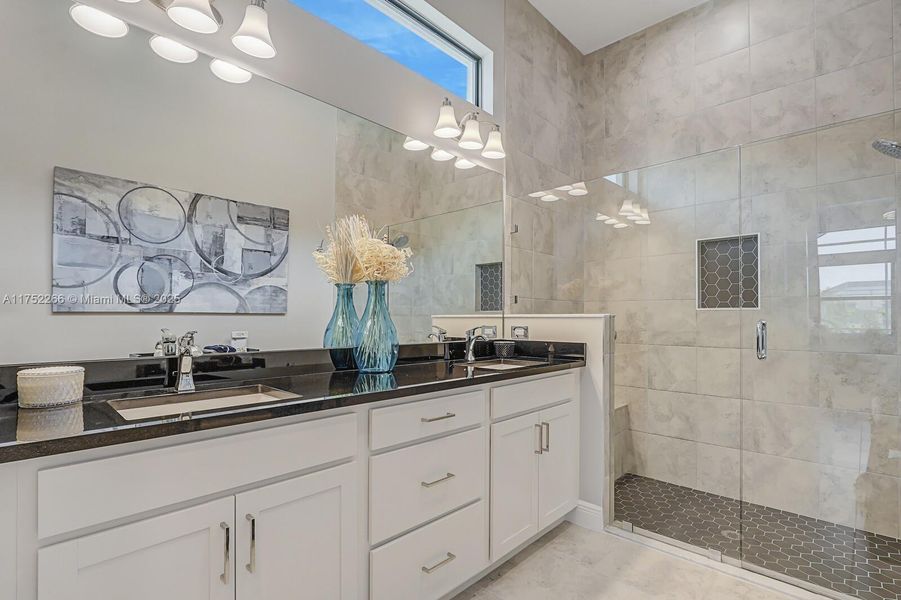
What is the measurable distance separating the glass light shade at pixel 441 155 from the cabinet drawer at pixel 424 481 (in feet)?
5.04

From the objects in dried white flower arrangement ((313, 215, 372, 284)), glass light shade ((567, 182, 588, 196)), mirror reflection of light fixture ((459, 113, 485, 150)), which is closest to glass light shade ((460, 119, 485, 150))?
mirror reflection of light fixture ((459, 113, 485, 150))

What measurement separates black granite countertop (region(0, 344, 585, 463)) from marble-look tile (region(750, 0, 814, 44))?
2792 mm

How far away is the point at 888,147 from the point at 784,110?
91 cm

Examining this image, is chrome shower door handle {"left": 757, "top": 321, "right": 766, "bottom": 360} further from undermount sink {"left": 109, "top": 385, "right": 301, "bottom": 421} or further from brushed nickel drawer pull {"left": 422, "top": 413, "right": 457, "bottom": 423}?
undermount sink {"left": 109, "top": 385, "right": 301, "bottom": 421}

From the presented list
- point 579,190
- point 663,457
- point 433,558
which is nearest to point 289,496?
point 433,558

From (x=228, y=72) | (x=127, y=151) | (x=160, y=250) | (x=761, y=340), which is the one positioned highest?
(x=228, y=72)

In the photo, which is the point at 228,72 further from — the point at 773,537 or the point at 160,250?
the point at 773,537

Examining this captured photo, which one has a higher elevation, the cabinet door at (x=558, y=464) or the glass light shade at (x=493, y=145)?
the glass light shade at (x=493, y=145)

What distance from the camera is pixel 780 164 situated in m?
2.27

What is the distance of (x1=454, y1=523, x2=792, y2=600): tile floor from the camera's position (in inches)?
70.7

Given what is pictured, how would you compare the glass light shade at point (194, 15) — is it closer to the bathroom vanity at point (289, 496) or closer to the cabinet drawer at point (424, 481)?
the bathroom vanity at point (289, 496)

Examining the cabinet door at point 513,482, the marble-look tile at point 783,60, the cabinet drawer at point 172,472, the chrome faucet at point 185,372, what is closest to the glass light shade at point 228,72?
the chrome faucet at point 185,372

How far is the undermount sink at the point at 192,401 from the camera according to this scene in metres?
1.24

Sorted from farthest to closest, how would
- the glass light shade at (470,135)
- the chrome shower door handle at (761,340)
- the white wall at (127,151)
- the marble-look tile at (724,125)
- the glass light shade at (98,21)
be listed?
the marble-look tile at (724,125) → the glass light shade at (470,135) → the chrome shower door handle at (761,340) → the glass light shade at (98,21) → the white wall at (127,151)
